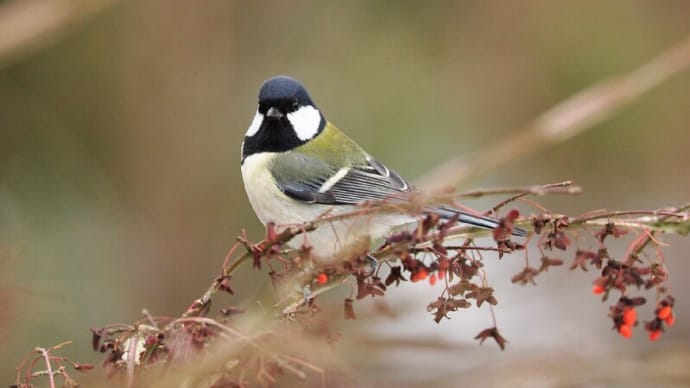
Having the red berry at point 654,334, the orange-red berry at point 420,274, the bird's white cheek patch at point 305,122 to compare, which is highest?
the bird's white cheek patch at point 305,122

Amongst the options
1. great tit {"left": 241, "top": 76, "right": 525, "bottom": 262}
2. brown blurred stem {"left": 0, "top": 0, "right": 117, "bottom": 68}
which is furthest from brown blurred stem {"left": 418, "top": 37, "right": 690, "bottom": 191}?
brown blurred stem {"left": 0, "top": 0, "right": 117, "bottom": 68}

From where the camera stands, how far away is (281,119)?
3094 millimetres

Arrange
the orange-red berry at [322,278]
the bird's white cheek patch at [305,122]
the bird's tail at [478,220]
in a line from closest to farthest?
the orange-red berry at [322,278]
the bird's tail at [478,220]
the bird's white cheek patch at [305,122]

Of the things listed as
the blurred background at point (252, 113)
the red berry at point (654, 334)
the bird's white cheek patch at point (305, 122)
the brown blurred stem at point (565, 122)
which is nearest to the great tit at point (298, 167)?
the bird's white cheek patch at point (305, 122)

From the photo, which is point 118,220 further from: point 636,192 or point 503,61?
point 636,192

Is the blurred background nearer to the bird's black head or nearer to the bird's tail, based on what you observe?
the bird's black head

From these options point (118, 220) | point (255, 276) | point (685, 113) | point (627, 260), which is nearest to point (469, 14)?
point (685, 113)

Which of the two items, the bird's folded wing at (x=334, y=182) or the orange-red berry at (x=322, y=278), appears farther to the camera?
the bird's folded wing at (x=334, y=182)

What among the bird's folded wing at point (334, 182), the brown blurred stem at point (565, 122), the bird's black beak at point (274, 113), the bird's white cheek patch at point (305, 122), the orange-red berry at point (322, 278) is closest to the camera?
the orange-red berry at point (322, 278)

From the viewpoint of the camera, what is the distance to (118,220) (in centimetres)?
470

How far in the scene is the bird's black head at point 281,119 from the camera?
3025 millimetres

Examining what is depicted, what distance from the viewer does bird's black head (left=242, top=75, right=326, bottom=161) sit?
3.03m

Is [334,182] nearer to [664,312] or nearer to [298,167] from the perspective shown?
[298,167]

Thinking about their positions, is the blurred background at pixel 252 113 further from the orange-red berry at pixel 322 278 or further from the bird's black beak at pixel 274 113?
the orange-red berry at pixel 322 278
